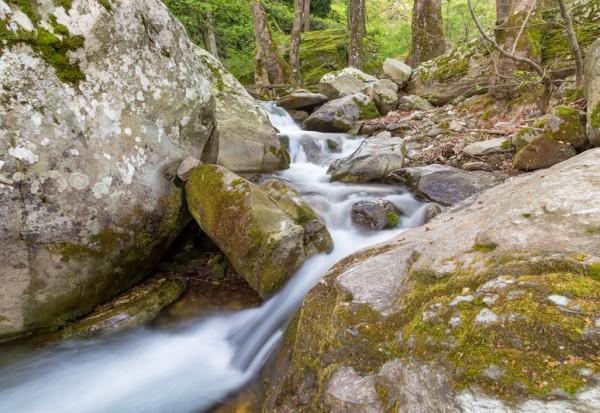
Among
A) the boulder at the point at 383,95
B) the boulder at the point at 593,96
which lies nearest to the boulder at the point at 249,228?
the boulder at the point at 593,96

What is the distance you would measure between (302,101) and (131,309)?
8.82m

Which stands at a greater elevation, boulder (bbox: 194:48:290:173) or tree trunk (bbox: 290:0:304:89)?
tree trunk (bbox: 290:0:304:89)

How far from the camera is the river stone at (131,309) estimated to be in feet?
10.7

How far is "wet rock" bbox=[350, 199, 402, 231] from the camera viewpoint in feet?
15.5

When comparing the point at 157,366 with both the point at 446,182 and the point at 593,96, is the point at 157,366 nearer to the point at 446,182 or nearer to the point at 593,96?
the point at 446,182

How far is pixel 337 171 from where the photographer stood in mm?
6434

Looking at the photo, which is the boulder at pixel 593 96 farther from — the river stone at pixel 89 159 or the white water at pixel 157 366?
the river stone at pixel 89 159

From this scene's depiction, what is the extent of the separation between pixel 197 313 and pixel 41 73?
101 inches

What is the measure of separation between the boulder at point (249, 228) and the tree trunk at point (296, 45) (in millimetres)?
10931

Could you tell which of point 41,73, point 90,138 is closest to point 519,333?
point 90,138

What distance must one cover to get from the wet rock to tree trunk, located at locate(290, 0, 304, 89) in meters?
10.2

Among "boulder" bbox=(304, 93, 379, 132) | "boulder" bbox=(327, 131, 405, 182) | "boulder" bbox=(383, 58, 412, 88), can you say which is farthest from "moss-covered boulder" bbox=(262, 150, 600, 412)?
"boulder" bbox=(383, 58, 412, 88)

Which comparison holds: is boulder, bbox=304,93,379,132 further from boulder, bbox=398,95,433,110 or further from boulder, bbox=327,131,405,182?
boulder, bbox=327,131,405,182

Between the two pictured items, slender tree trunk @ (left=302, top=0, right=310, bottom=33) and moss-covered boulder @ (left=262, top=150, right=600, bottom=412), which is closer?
moss-covered boulder @ (left=262, top=150, right=600, bottom=412)
